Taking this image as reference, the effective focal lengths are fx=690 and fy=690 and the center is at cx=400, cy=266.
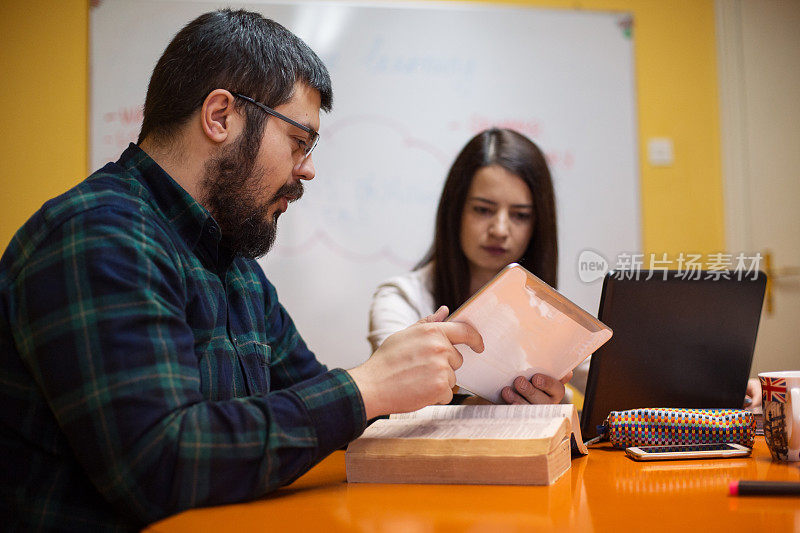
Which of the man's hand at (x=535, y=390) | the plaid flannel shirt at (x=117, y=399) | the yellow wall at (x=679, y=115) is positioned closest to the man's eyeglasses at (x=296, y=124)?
the plaid flannel shirt at (x=117, y=399)

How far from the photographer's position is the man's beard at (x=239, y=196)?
103cm

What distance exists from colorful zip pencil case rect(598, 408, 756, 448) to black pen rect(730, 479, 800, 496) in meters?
0.29

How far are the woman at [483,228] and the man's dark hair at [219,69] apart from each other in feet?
2.80

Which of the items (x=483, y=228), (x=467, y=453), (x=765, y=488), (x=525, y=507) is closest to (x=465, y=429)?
(x=467, y=453)

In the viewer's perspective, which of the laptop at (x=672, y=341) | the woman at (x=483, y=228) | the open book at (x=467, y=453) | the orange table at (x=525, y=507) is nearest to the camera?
the orange table at (x=525, y=507)

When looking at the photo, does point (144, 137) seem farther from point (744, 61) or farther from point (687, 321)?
point (744, 61)

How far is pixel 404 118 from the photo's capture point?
8.89 feet

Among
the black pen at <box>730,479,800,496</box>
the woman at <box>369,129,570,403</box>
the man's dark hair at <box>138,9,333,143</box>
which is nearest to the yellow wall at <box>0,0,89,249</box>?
the woman at <box>369,129,570,403</box>

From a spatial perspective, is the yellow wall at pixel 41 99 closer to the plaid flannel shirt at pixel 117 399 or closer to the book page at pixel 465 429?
the plaid flannel shirt at pixel 117 399

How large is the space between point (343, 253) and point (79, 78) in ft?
3.82

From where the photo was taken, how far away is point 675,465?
3.05 feet

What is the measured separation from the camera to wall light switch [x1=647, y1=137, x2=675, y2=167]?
2.88 m

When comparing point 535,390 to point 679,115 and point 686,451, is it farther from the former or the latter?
point 679,115

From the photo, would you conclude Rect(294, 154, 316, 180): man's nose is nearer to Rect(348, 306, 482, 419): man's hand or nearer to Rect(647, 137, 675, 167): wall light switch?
Rect(348, 306, 482, 419): man's hand
